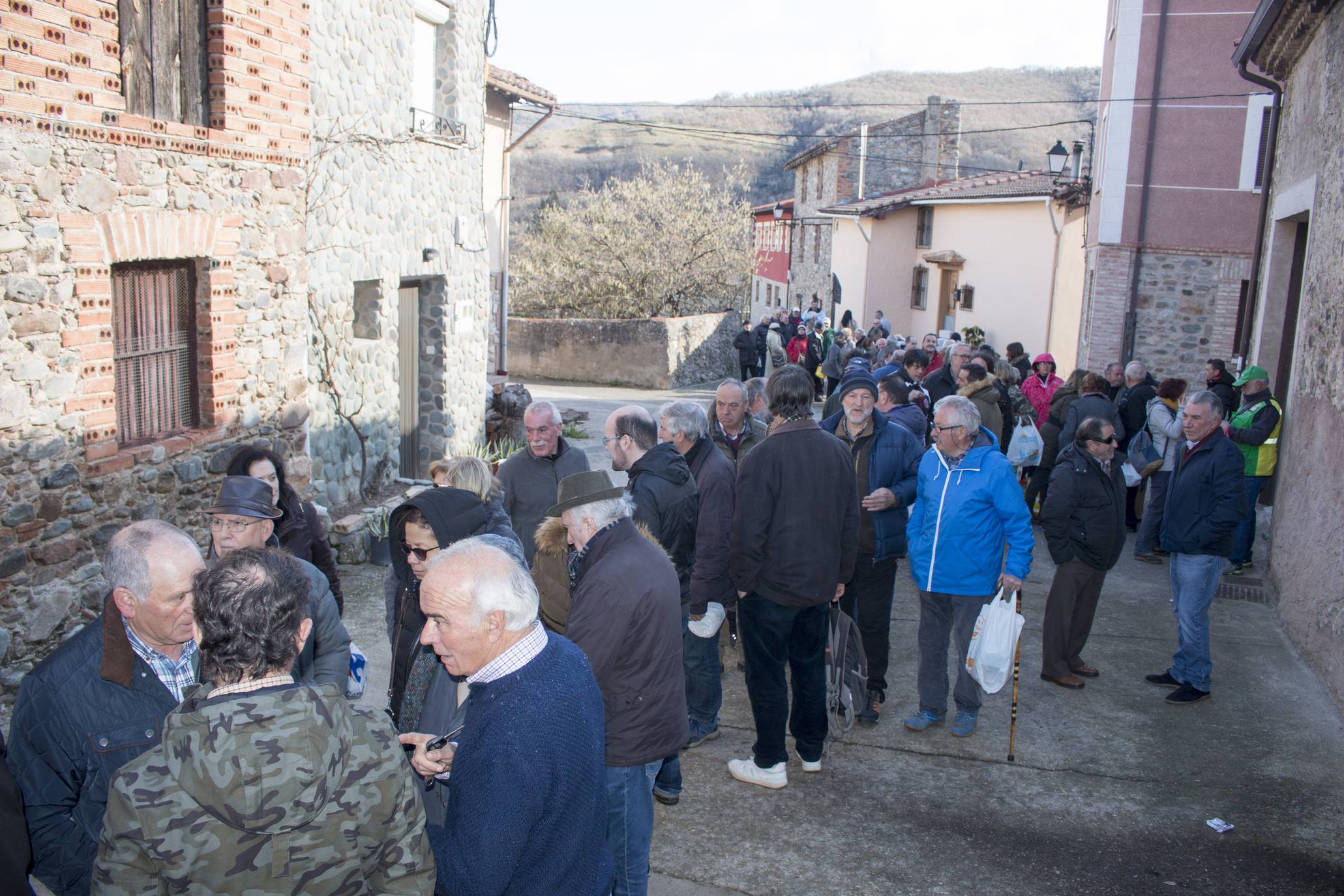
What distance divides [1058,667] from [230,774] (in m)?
5.23

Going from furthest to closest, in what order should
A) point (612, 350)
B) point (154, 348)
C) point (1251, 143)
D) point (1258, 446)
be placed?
1. point (612, 350)
2. point (1251, 143)
3. point (1258, 446)
4. point (154, 348)

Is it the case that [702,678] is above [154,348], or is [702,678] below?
below

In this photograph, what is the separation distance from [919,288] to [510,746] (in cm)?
2554

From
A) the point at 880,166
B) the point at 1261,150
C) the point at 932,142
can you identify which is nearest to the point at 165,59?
the point at 1261,150

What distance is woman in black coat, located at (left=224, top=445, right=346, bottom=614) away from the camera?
443 cm

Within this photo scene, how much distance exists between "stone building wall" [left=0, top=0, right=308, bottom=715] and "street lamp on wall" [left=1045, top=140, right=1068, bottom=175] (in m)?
15.0

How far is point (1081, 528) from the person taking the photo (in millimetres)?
5738

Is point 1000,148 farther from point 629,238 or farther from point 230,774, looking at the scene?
point 230,774

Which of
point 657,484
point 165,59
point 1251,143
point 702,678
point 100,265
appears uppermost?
point 1251,143

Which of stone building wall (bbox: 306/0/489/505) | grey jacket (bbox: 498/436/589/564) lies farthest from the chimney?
grey jacket (bbox: 498/436/589/564)

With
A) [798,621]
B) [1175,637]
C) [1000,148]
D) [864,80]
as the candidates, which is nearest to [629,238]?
[1175,637]

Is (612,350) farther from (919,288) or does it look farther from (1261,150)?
(1261,150)

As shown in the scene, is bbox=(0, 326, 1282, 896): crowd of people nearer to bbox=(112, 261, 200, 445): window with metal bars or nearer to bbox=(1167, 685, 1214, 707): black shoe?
bbox=(1167, 685, 1214, 707): black shoe

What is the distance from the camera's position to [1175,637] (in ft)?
22.3
